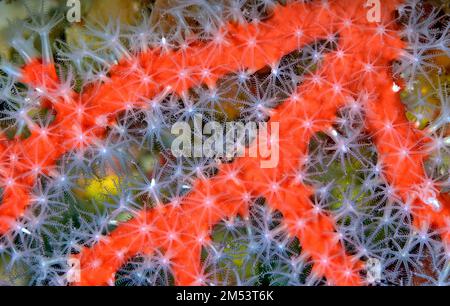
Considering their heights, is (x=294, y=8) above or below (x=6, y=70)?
above

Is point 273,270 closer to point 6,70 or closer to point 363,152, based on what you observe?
point 363,152

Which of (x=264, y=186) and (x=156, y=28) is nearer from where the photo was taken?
(x=264, y=186)

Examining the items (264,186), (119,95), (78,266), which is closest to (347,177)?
(264,186)

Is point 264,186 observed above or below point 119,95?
below

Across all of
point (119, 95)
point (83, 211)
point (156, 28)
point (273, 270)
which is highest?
point (156, 28)

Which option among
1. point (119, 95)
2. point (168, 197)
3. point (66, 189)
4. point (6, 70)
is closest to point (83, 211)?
point (66, 189)

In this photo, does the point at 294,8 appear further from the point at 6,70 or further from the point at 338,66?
the point at 6,70
